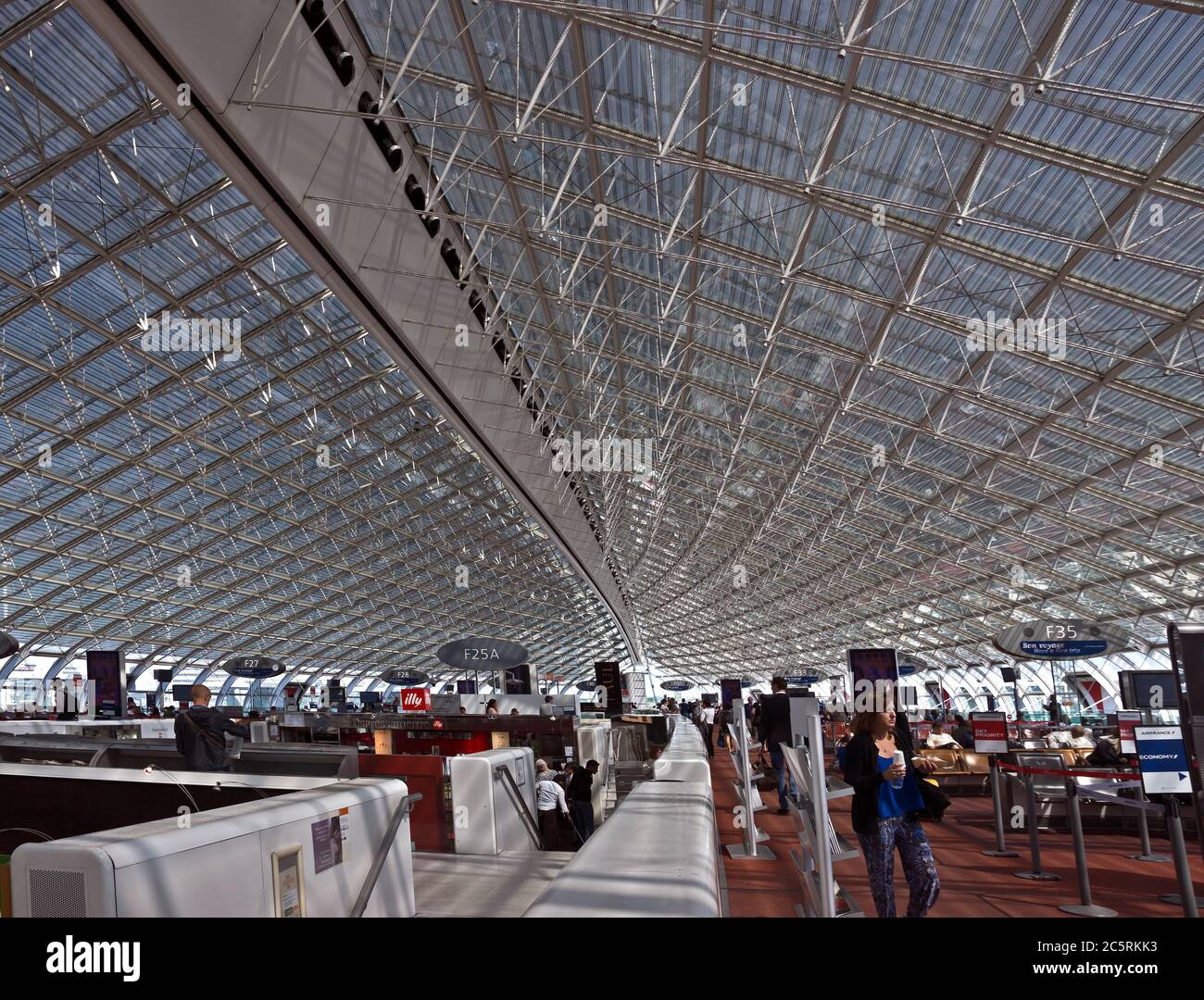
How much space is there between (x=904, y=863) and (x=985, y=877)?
430cm

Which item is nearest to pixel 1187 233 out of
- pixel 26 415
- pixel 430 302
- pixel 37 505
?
pixel 430 302

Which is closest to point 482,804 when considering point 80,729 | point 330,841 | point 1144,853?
point 330,841

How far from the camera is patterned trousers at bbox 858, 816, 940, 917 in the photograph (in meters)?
5.88

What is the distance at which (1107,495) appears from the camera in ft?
98.0

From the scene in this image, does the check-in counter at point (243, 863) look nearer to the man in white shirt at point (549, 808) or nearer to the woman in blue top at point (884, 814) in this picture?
the woman in blue top at point (884, 814)

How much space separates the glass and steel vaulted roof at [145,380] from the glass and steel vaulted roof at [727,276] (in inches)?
4.9

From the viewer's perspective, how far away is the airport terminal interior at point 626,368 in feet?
20.6

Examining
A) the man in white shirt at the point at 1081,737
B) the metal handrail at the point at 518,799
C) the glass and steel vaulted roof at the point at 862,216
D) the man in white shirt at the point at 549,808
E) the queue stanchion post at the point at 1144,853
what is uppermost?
the glass and steel vaulted roof at the point at 862,216

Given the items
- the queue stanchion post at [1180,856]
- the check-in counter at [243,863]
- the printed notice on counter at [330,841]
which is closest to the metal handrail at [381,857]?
the check-in counter at [243,863]

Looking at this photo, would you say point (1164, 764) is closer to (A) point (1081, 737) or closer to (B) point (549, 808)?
(B) point (549, 808)

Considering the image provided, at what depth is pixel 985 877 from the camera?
365 inches

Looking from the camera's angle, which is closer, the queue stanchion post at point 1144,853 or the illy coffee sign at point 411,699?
the queue stanchion post at point 1144,853

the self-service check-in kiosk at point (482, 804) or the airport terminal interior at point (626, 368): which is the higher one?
the airport terminal interior at point (626, 368)

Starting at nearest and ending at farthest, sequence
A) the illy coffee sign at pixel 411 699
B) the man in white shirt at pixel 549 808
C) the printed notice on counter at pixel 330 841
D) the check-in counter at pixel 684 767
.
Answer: the printed notice on counter at pixel 330 841
the check-in counter at pixel 684 767
the man in white shirt at pixel 549 808
the illy coffee sign at pixel 411 699
